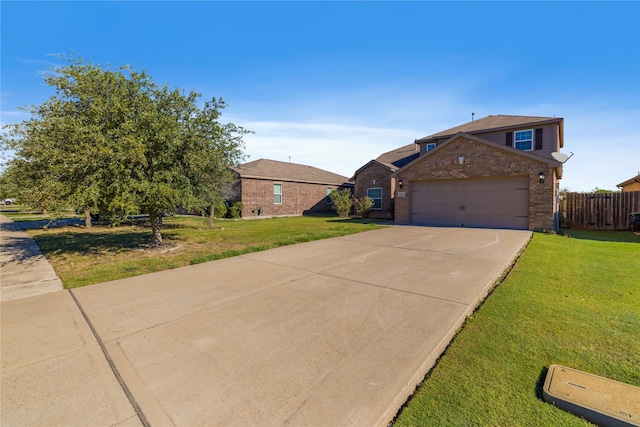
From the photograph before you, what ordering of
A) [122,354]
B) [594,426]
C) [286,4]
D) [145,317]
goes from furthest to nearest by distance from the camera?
[286,4], [145,317], [122,354], [594,426]

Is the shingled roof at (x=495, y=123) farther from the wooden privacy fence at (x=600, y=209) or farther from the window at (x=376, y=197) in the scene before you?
the window at (x=376, y=197)

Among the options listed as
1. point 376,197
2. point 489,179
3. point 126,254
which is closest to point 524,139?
→ point 489,179

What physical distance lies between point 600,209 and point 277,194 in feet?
65.4

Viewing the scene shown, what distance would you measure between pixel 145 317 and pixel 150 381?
164cm

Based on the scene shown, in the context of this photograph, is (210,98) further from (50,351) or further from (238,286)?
(50,351)

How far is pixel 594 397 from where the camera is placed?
216cm

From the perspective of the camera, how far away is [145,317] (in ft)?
12.7

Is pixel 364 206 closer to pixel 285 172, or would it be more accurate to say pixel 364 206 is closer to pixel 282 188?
pixel 282 188

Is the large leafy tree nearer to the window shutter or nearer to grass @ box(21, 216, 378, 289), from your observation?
grass @ box(21, 216, 378, 289)

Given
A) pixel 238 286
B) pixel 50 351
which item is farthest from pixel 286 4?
pixel 50 351

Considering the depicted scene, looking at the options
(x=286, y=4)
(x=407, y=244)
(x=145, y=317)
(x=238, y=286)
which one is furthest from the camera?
(x=286, y=4)

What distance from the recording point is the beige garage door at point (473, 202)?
12.9 m

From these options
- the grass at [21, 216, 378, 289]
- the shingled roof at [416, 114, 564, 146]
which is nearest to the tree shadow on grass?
the grass at [21, 216, 378, 289]

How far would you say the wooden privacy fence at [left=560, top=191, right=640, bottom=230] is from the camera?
12656mm
